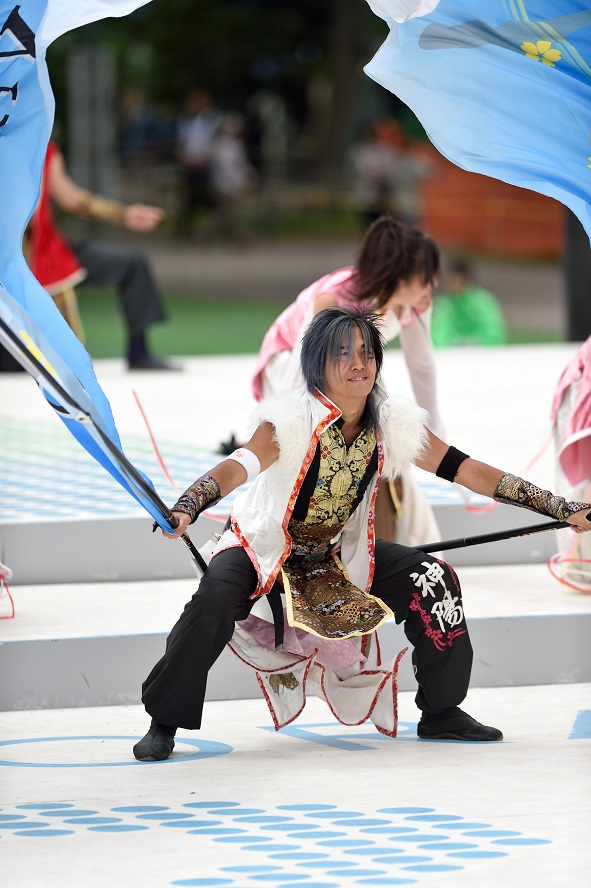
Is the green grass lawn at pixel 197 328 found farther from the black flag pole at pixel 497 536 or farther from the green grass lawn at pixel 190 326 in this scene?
the black flag pole at pixel 497 536

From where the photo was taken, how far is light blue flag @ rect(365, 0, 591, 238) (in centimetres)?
412

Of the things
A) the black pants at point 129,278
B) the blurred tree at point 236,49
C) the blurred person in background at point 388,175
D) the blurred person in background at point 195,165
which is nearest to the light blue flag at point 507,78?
the black pants at point 129,278

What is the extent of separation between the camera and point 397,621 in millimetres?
4102

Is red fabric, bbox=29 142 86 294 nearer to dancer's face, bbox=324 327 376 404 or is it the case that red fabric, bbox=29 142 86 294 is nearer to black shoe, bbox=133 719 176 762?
dancer's face, bbox=324 327 376 404

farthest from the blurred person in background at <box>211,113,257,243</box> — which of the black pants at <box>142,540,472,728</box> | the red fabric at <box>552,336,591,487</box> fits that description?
the black pants at <box>142,540,472,728</box>

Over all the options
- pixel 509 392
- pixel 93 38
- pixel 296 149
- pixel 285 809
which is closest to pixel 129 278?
pixel 509 392

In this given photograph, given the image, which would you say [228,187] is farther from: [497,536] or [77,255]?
[497,536]

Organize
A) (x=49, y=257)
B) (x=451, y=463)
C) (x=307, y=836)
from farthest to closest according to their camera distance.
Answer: (x=49, y=257)
(x=451, y=463)
(x=307, y=836)

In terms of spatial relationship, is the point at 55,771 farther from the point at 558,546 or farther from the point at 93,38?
the point at 93,38

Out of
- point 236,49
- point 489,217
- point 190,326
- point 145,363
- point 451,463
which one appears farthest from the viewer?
point 236,49

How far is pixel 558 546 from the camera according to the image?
5.22 metres

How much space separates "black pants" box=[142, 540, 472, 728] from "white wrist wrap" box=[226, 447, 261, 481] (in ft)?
0.76

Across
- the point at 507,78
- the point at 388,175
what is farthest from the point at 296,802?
the point at 388,175

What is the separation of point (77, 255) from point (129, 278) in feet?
1.50
